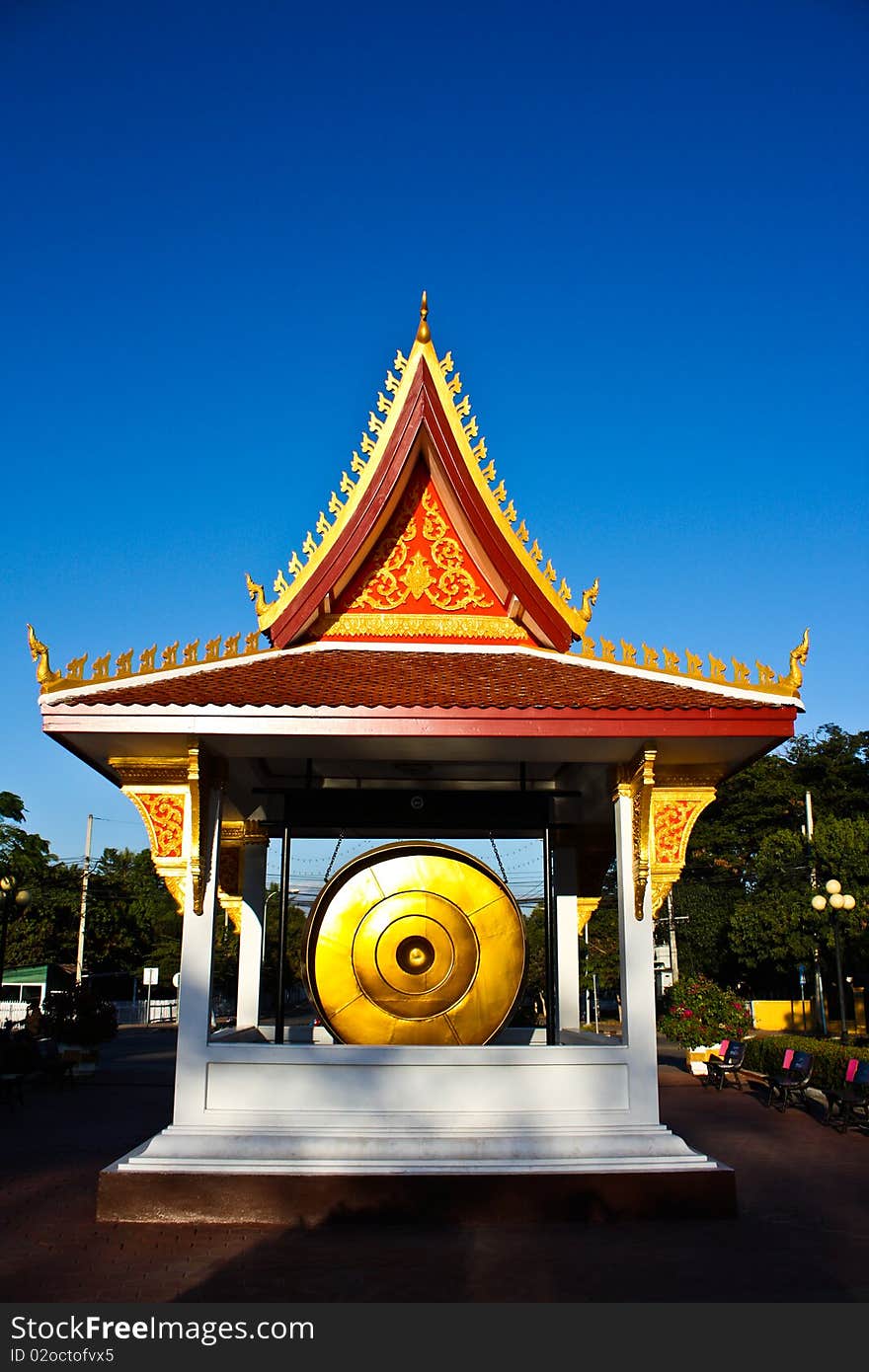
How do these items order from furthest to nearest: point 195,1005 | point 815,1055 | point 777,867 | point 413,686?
point 777,867 < point 815,1055 < point 413,686 < point 195,1005

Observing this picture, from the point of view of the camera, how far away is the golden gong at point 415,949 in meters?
9.52

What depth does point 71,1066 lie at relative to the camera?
2097 cm

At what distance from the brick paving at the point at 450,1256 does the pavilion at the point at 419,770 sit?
0.33m

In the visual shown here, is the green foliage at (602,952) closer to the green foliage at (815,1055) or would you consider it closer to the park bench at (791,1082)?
the green foliage at (815,1055)

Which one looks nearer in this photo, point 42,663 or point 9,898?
point 42,663

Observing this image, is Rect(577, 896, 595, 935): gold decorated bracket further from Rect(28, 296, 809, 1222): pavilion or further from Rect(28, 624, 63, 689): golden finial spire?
Rect(28, 624, 63, 689): golden finial spire

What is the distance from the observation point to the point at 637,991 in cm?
846

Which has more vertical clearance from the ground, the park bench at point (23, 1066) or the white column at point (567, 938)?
the white column at point (567, 938)

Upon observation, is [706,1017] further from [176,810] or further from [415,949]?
[176,810]

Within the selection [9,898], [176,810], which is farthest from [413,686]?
[9,898]

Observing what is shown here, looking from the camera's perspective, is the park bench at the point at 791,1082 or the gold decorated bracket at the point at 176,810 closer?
the gold decorated bracket at the point at 176,810

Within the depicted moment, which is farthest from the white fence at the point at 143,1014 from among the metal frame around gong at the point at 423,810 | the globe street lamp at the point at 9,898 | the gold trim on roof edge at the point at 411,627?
the metal frame around gong at the point at 423,810

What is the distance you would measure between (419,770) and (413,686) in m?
1.33

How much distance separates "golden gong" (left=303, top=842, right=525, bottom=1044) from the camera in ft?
31.2
